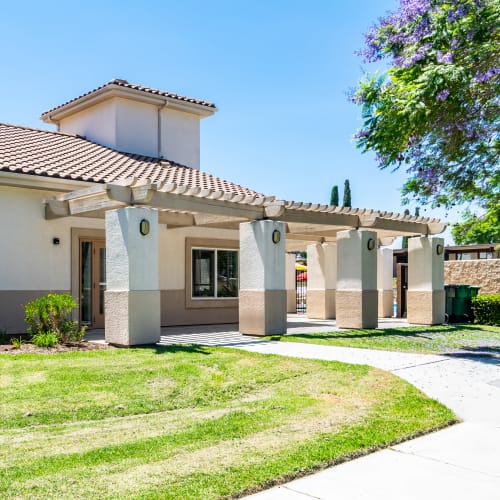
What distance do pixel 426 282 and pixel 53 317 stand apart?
11.7 meters

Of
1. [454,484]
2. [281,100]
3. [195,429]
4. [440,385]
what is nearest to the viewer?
[454,484]

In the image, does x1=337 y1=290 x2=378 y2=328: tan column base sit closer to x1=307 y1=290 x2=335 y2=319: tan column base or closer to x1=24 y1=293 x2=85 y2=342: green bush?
x1=307 y1=290 x2=335 y2=319: tan column base

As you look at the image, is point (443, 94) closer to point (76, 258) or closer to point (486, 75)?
point (486, 75)

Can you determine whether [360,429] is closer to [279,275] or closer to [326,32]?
[279,275]

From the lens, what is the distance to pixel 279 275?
48.9ft

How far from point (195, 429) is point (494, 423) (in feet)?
11.0

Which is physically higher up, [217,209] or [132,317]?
[217,209]

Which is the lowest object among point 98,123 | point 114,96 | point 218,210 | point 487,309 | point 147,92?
point 487,309

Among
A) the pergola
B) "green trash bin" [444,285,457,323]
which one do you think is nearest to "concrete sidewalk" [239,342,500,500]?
the pergola

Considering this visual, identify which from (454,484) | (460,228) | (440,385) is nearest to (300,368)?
(440,385)

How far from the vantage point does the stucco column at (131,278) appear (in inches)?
474

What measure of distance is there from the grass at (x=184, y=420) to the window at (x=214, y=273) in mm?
7788

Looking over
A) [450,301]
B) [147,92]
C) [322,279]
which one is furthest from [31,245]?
[450,301]

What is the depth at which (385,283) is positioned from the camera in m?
24.2
